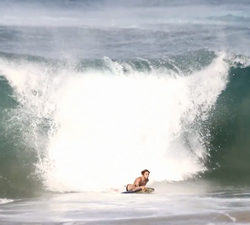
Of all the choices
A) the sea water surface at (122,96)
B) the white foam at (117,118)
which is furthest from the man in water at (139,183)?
the white foam at (117,118)

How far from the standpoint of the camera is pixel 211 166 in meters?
9.35

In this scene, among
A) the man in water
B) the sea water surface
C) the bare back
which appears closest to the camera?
the man in water

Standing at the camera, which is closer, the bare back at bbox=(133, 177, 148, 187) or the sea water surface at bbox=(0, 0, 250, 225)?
the bare back at bbox=(133, 177, 148, 187)

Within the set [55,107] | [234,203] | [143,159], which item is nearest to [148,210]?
[234,203]

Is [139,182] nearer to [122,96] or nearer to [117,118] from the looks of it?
[117,118]

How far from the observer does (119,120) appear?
9852 millimetres

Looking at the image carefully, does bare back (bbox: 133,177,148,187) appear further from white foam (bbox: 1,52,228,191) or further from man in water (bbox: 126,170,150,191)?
white foam (bbox: 1,52,228,191)

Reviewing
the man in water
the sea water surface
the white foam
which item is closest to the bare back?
the man in water

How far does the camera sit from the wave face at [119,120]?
9.20 meters

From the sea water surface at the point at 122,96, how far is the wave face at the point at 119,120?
18 millimetres

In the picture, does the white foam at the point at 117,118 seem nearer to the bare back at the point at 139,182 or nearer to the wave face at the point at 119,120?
the wave face at the point at 119,120

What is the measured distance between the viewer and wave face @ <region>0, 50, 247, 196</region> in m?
9.20

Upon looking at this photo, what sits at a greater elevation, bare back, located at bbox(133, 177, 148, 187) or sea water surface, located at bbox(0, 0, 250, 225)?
sea water surface, located at bbox(0, 0, 250, 225)

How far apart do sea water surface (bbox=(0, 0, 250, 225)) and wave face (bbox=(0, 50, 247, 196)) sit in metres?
0.02
